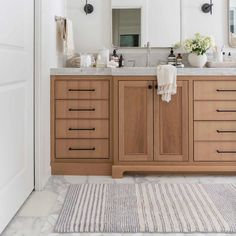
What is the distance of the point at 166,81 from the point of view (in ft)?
Answer: 10.7

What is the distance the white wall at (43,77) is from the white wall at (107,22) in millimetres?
601

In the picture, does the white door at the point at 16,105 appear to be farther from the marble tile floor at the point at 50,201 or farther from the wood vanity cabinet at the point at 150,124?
the wood vanity cabinet at the point at 150,124

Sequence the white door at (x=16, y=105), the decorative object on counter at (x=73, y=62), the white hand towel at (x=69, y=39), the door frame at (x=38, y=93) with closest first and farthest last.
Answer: the white door at (x=16, y=105), the door frame at (x=38, y=93), the white hand towel at (x=69, y=39), the decorative object on counter at (x=73, y=62)

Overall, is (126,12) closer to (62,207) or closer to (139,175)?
(139,175)

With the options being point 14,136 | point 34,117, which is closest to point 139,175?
point 34,117

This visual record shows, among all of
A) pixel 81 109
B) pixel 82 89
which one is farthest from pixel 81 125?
pixel 82 89

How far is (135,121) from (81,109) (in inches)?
19.2

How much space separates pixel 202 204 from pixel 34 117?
137 cm

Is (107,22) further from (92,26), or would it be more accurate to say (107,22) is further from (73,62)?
(73,62)

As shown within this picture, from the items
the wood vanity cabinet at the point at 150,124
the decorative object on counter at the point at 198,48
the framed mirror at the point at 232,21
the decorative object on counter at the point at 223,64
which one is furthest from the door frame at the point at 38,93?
the framed mirror at the point at 232,21

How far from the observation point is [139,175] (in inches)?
137

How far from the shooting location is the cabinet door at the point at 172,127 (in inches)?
133

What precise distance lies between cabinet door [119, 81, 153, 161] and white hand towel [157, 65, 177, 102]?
0.11 m

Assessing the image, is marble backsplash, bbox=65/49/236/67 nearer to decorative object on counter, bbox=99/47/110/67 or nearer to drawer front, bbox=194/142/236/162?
decorative object on counter, bbox=99/47/110/67
